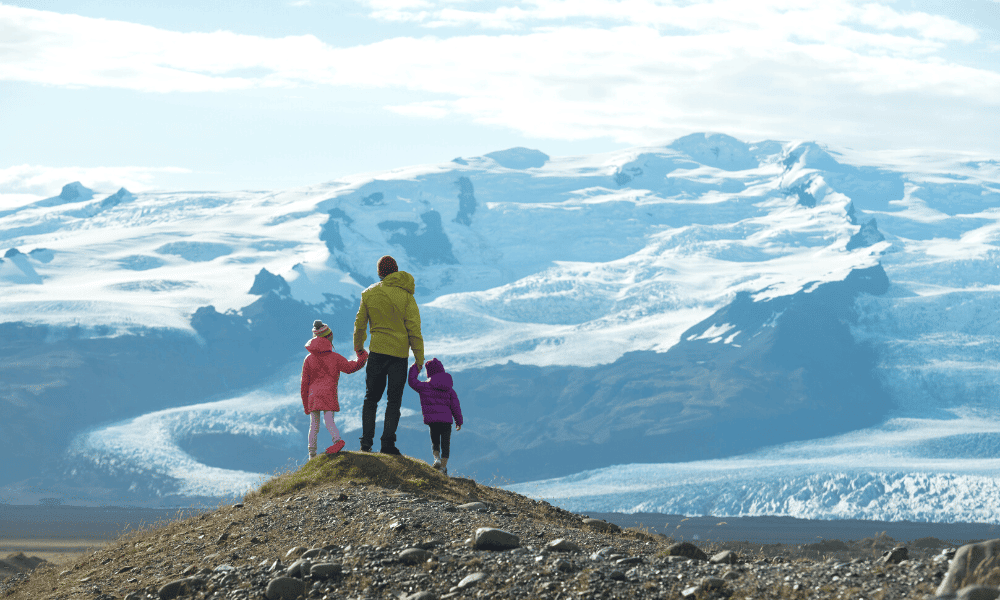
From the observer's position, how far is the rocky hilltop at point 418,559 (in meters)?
8.66

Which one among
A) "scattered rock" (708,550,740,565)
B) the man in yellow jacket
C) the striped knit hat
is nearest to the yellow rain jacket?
the man in yellow jacket

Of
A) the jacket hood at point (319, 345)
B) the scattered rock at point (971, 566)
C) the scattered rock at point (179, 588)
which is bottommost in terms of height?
the scattered rock at point (179, 588)

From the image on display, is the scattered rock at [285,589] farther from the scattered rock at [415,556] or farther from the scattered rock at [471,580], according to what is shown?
the scattered rock at [471,580]

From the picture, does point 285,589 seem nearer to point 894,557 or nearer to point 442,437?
point 894,557

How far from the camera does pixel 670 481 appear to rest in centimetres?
16450

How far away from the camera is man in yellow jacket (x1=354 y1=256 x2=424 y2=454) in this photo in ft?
47.9

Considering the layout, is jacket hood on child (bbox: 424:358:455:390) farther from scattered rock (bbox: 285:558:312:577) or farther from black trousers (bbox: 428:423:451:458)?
scattered rock (bbox: 285:558:312:577)

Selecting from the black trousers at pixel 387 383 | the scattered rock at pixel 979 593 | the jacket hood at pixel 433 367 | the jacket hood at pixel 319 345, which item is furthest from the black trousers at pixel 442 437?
the scattered rock at pixel 979 593

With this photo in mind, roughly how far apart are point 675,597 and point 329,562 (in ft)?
12.6

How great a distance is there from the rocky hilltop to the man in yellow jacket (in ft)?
3.37

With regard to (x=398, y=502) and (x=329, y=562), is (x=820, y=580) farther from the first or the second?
(x=398, y=502)

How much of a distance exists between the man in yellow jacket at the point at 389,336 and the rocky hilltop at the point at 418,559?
1.03 m

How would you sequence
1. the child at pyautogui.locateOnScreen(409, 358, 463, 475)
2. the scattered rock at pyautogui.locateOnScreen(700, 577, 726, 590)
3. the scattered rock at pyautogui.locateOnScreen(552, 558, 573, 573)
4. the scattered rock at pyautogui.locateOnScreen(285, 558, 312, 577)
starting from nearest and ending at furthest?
the scattered rock at pyautogui.locateOnScreen(700, 577, 726, 590) < the scattered rock at pyautogui.locateOnScreen(552, 558, 573, 573) < the scattered rock at pyautogui.locateOnScreen(285, 558, 312, 577) < the child at pyautogui.locateOnScreen(409, 358, 463, 475)

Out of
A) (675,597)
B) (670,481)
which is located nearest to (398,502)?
(675,597)
